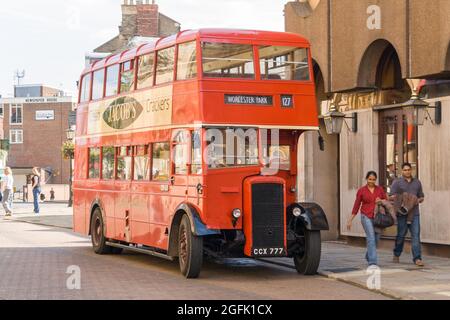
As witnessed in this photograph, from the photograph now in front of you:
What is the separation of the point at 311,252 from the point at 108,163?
6.37 metres

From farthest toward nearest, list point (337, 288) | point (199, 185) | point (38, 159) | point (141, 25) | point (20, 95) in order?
1. point (20, 95)
2. point (38, 159)
3. point (141, 25)
4. point (199, 185)
5. point (337, 288)

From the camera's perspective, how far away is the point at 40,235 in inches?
1057

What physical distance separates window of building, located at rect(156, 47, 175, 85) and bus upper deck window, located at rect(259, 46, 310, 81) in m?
1.70

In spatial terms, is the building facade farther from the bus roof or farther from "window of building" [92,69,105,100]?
"window of building" [92,69,105,100]

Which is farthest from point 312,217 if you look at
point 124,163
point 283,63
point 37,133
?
point 37,133

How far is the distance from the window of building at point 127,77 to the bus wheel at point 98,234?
334 cm

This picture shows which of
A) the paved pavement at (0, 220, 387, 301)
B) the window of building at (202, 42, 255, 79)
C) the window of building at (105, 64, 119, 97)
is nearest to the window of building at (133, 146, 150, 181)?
the paved pavement at (0, 220, 387, 301)

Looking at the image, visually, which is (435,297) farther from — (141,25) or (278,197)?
(141,25)

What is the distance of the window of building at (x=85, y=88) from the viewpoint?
2091 centimetres

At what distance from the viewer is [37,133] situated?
100875mm

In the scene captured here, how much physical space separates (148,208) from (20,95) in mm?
99057

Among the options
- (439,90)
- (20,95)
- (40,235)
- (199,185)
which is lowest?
(40,235)

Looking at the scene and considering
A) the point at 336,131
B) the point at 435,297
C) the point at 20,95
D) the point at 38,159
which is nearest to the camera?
the point at 435,297
